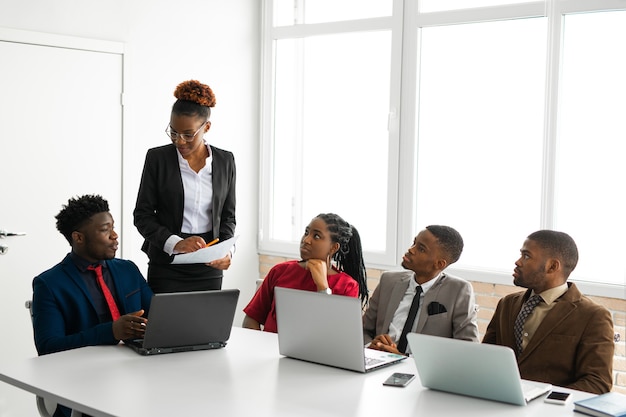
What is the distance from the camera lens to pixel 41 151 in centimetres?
449

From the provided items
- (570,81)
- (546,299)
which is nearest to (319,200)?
(570,81)

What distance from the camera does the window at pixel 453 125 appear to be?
4332mm

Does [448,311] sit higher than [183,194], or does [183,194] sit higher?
[183,194]

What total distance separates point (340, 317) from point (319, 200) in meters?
2.94

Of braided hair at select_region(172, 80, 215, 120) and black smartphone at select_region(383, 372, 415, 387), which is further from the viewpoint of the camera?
braided hair at select_region(172, 80, 215, 120)

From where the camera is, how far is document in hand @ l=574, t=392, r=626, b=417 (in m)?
2.18

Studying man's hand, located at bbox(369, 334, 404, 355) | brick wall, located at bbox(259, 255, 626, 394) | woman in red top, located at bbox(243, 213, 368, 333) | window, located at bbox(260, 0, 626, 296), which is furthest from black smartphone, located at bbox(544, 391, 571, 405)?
window, located at bbox(260, 0, 626, 296)

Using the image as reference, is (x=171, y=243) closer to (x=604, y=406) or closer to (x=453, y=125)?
(x=604, y=406)

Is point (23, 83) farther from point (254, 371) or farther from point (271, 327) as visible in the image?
point (254, 371)

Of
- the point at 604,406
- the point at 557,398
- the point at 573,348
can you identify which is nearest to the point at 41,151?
the point at 573,348

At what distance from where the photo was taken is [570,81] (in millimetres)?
4410

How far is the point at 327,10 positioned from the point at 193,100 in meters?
2.21

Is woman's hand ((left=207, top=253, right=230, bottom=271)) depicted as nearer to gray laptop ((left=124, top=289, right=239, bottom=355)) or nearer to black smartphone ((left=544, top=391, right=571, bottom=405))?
gray laptop ((left=124, top=289, right=239, bottom=355))

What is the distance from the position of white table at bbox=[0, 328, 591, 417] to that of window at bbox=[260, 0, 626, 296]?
77.5 inches
